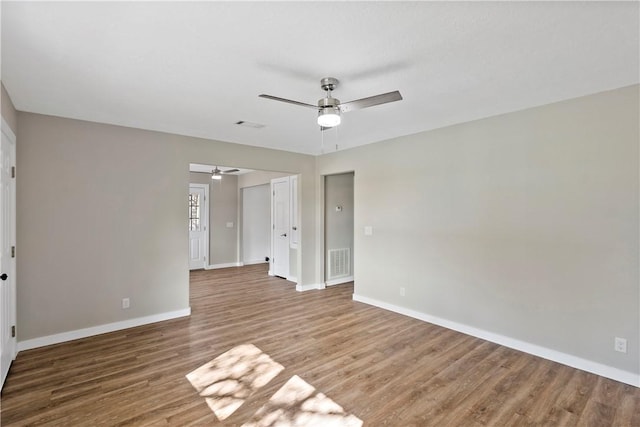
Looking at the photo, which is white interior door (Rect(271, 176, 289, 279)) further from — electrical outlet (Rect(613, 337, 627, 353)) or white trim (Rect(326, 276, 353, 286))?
electrical outlet (Rect(613, 337, 627, 353))

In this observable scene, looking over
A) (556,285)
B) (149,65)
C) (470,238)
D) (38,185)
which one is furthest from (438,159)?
(38,185)

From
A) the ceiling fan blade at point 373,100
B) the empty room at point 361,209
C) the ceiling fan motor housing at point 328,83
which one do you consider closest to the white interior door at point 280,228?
the empty room at point 361,209

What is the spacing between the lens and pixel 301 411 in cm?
228

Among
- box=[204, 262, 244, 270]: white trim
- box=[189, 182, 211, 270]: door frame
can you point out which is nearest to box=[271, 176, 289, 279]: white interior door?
box=[204, 262, 244, 270]: white trim

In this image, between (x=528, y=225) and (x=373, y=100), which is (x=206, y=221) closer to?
(x=373, y=100)

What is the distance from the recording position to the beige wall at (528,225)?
276cm

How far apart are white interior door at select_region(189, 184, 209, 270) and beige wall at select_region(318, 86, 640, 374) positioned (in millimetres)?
5081

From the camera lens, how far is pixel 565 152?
304 centimetres

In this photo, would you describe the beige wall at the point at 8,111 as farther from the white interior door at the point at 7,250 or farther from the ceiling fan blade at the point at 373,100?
the ceiling fan blade at the point at 373,100

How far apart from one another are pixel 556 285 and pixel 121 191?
5.04 metres

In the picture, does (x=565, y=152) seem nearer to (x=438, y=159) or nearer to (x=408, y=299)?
(x=438, y=159)

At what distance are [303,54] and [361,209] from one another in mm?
3190

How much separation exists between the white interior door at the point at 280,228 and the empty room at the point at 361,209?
181cm

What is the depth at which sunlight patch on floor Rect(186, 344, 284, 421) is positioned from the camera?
239cm
